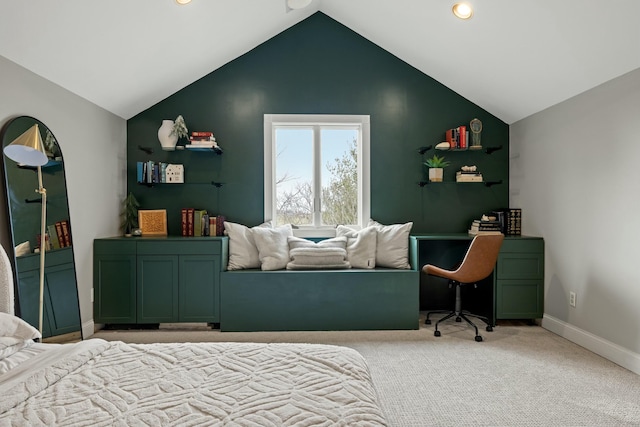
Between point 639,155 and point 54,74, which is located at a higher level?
point 54,74

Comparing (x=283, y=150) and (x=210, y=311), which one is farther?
(x=283, y=150)

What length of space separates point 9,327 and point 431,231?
3687mm

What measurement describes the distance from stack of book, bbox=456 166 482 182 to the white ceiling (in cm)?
71

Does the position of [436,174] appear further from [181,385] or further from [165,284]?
[181,385]

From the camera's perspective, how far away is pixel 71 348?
154 centimetres

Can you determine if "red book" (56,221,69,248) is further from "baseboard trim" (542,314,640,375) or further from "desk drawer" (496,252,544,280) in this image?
"baseboard trim" (542,314,640,375)

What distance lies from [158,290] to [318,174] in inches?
80.5

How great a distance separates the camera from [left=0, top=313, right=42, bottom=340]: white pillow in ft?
5.27

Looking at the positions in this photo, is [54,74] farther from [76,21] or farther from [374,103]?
[374,103]

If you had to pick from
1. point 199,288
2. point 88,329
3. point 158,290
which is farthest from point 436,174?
point 88,329

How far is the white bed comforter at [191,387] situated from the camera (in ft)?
3.47

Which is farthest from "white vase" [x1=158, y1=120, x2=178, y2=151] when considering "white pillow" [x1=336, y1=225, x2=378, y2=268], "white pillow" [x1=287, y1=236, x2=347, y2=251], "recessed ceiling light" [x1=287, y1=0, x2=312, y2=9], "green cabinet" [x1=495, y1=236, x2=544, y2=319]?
"green cabinet" [x1=495, y1=236, x2=544, y2=319]

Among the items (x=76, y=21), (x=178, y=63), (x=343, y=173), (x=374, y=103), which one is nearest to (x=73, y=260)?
(x=76, y=21)

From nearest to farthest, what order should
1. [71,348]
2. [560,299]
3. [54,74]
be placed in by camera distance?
[71,348]
[54,74]
[560,299]
